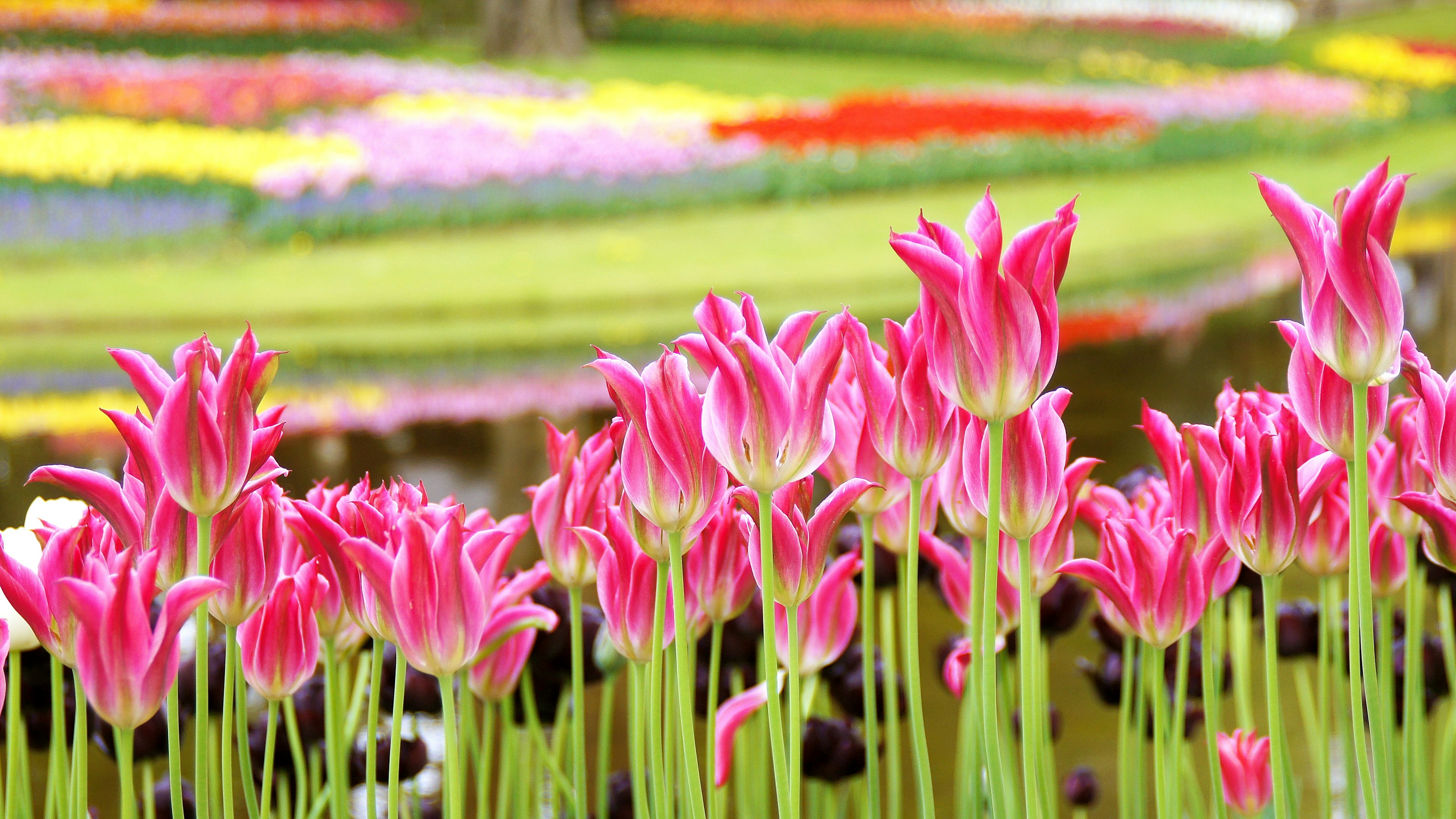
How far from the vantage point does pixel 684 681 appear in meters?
1.09

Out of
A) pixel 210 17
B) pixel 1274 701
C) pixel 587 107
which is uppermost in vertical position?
pixel 210 17

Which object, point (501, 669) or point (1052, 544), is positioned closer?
point (1052, 544)

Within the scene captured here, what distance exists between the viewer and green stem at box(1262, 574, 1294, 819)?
114 cm

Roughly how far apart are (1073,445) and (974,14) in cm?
2004

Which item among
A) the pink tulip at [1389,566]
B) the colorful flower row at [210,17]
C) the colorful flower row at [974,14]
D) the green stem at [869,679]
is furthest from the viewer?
the colorful flower row at [974,14]

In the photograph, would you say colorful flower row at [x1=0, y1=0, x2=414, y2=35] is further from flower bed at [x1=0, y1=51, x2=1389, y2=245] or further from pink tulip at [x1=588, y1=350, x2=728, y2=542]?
pink tulip at [x1=588, y1=350, x2=728, y2=542]

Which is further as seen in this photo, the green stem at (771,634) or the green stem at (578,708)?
the green stem at (578,708)

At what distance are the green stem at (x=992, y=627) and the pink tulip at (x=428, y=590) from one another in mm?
345

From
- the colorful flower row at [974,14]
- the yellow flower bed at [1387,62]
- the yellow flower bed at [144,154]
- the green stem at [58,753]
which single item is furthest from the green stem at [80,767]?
the colorful flower row at [974,14]

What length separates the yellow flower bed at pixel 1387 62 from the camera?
19.3 metres

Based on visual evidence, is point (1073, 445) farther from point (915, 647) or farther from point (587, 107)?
point (587, 107)

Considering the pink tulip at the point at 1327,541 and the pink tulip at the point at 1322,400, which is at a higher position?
the pink tulip at the point at 1322,400

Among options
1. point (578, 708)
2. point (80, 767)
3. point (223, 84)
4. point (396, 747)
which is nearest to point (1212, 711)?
point (578, 708)

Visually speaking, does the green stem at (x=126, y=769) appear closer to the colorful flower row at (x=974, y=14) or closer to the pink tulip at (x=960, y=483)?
the pink tulip at (x=960, y=483)
